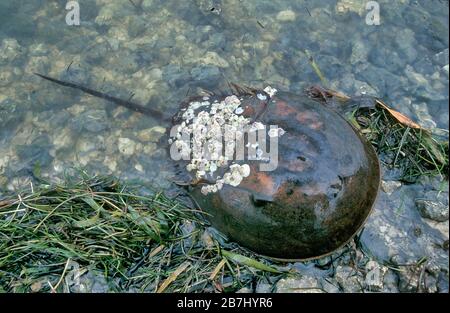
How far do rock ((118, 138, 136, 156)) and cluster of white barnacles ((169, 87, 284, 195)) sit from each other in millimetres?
474

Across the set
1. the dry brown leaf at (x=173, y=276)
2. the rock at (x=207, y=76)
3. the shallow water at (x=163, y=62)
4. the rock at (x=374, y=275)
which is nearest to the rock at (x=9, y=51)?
the shallow water at (x=163, y=62)

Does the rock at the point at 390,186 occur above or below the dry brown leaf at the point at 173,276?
above

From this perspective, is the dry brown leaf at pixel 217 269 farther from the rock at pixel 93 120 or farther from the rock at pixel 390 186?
the rock at pixel 93 120

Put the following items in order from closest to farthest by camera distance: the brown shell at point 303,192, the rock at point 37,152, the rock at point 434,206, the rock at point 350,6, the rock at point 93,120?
the brown shell at point 303,192, the rock at point 434,206, the rock at point 37,152, the rock at point 93,120, the rock at point 350,6

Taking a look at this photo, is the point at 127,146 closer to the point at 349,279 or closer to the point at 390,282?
the point at 349,279

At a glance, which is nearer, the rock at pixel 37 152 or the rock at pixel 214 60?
the rock at pixel 37 152

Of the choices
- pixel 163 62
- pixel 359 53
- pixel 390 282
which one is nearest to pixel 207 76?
pixel 163 62

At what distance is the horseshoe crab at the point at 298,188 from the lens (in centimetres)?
231

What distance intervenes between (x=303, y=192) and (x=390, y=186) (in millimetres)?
820

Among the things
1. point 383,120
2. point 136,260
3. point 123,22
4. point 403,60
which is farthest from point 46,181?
point 403,60

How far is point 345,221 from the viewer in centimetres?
241

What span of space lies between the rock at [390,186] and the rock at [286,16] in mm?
1570

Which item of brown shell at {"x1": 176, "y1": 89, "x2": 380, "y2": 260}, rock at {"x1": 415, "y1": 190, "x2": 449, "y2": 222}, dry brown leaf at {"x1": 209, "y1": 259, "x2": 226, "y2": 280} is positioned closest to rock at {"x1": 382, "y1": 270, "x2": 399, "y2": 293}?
brown shell at {"x1": 176, "y1": 89, "x2": 380, "y2": 260}

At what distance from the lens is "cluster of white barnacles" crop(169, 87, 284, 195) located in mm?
2441
